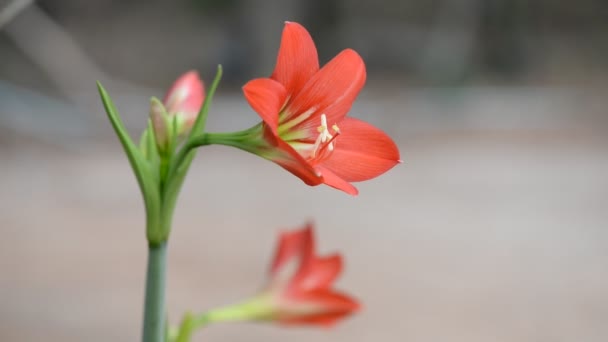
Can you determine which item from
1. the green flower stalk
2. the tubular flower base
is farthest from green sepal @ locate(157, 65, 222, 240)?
the tubular flower base

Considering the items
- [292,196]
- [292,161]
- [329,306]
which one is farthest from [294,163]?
[292,196]

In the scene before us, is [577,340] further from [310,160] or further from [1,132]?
[1,132]

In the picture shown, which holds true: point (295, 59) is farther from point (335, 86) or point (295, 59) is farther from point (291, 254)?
point (291, 254)

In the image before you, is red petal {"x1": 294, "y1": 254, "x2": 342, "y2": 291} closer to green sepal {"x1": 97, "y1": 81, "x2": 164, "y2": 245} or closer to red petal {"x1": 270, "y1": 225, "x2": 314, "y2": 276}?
red petal {"x1": 270, "y1": 225, "x2": 314, "y2": 276}

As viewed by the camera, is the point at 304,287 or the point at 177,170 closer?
the point at 177,170

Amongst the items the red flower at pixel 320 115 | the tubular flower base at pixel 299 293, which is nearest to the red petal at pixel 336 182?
the red flower at pixel 320 115

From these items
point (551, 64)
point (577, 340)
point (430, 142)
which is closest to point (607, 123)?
point (430, 142)

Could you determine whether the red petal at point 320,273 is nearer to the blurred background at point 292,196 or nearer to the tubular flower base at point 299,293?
the tubular flower base at point 299,293
